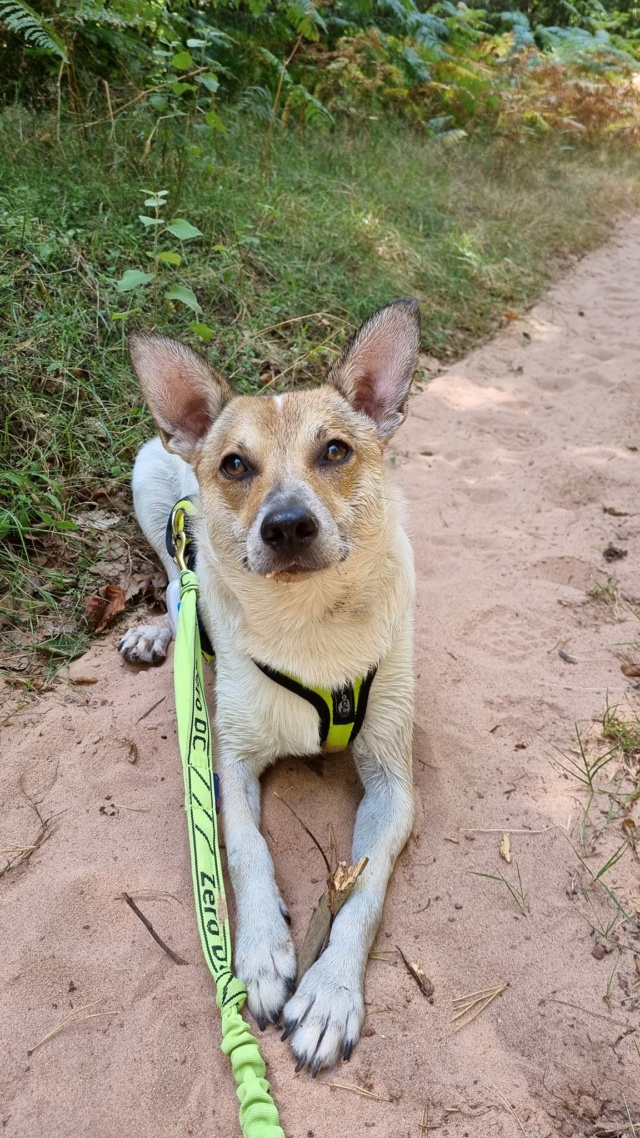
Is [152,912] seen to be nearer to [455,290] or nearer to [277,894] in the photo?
[277,894]

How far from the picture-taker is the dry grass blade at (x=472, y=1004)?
1.86 meters

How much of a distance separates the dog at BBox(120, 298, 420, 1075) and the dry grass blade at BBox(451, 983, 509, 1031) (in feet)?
0.90

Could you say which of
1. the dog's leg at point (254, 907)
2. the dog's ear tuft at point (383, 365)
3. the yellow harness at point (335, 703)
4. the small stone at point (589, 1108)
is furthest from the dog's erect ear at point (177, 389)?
the small stone at point (589, 1108)

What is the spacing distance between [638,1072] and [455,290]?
6.11 meters

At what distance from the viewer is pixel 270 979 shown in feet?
6.45

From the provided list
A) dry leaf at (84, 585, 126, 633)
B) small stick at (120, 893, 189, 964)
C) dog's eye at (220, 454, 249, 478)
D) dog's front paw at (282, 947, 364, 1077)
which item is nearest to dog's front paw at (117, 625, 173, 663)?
dry leaf at (84, 585, 126, 633)

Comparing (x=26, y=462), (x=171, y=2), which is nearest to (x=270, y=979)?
(x=26, y=462)

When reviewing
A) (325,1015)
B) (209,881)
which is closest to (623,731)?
(325,1015)

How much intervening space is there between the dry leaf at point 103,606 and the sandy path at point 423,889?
13 centimetres

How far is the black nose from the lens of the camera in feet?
6.90

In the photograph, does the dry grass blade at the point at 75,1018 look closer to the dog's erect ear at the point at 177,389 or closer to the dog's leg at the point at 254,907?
the dog's leg at the point at 254,907

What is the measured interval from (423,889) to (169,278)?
14.0 feet

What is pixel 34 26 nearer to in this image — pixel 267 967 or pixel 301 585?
pixel 301 585

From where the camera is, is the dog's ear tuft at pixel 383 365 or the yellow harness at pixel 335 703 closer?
the yellow harness at pixel 335 703
